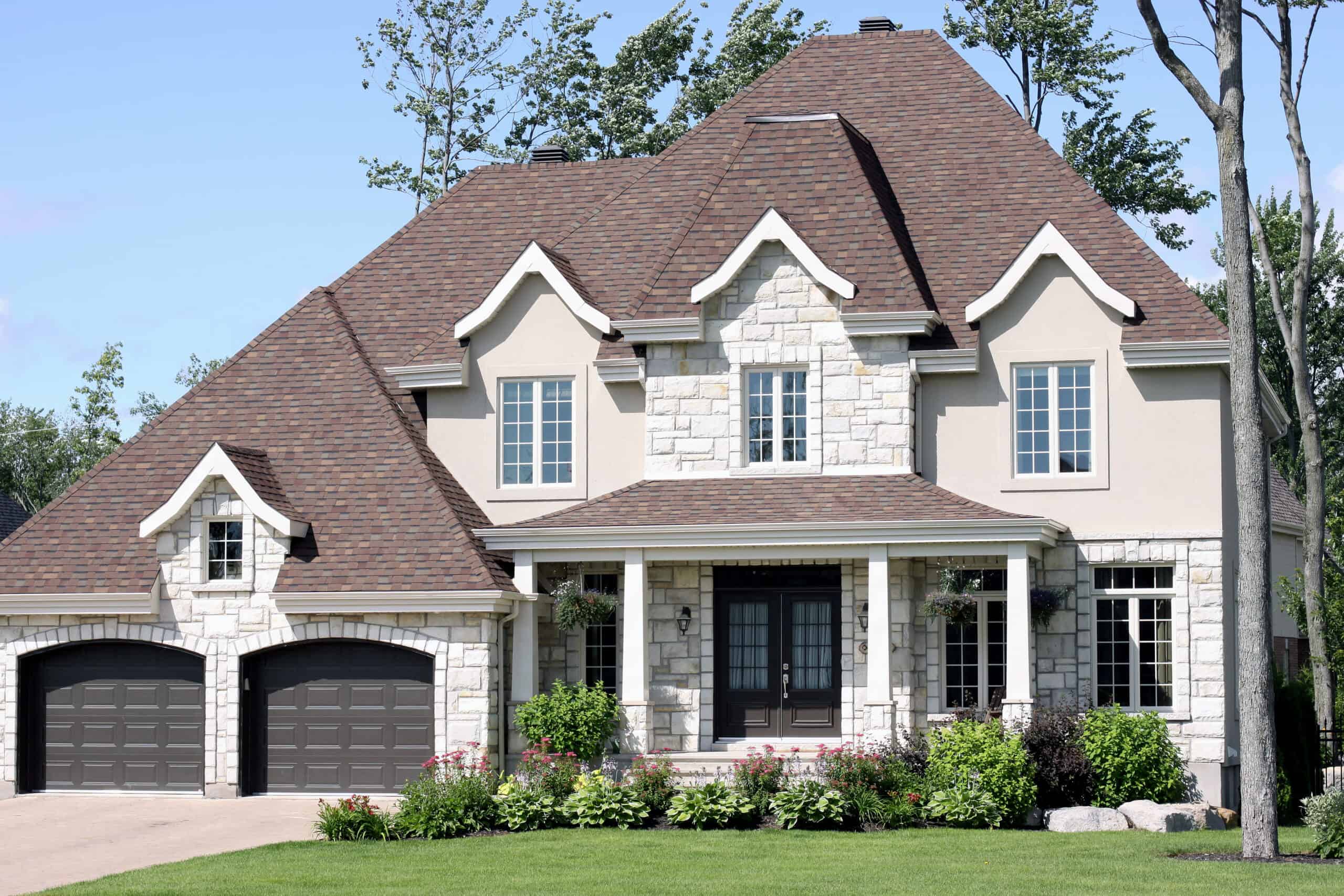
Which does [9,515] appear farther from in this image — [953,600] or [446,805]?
[953,600]

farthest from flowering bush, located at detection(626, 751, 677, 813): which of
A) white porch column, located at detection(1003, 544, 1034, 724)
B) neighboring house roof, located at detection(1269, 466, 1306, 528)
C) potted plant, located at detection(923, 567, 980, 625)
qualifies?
neighboring house roof, located at detection(1269, 466, 1306, 528)

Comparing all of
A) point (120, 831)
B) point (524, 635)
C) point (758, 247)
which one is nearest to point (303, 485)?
point (524, 635)

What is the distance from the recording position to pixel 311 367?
87.7 ft

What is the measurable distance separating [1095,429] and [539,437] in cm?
812

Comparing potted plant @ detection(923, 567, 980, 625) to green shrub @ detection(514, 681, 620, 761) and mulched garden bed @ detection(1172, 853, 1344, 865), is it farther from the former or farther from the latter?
mulched garden bed @ detection(1172, 853, 1344, 865)

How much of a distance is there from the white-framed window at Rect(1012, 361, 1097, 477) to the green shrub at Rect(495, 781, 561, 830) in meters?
8.35

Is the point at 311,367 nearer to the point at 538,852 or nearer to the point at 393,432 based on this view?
the point at 393,432

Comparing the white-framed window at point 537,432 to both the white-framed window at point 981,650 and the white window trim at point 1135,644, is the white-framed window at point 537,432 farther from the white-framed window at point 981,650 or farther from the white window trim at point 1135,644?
the white window trim at point 1135,644

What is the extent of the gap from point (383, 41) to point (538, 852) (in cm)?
2967

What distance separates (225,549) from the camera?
960 inches

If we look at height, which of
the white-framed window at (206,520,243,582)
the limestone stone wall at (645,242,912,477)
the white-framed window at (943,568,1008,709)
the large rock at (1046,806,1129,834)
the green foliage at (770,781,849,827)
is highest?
the limestone stone wall at (645,242,912,477)

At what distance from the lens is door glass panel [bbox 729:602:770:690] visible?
24.6 meters

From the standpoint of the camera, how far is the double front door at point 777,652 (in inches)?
961

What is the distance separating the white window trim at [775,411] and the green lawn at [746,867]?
6.49 m
